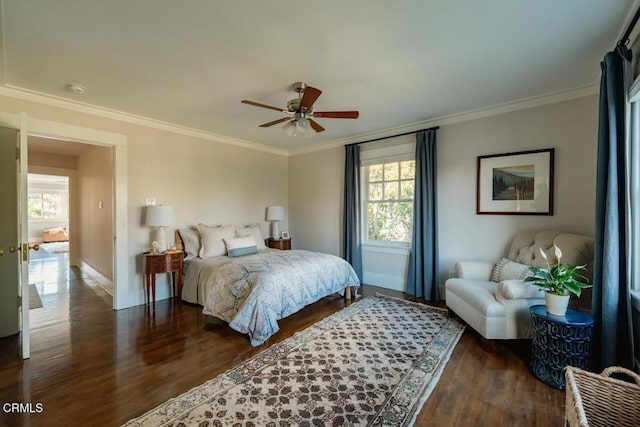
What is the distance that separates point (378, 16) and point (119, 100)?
3.12 meters

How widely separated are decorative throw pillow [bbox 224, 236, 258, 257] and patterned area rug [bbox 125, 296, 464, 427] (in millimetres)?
1717

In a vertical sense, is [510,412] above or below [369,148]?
below

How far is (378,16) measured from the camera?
6.28 ft

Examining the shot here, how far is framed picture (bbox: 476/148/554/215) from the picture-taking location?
3309mm

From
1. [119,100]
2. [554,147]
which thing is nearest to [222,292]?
[119,100]

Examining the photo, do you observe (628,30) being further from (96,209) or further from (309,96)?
(96,209)

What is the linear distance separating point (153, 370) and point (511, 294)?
3.17m

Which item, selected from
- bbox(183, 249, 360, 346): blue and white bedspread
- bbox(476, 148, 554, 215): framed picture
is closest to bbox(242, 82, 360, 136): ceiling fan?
bbox(183, 249, 360, 346): blue and white bedspread

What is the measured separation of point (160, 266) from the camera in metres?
3.77

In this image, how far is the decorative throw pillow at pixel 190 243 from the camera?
4.23 metres

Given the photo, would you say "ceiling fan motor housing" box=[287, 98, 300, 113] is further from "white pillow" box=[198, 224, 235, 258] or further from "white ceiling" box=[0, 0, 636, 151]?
"white pillow" box=[198, 224, 235, 258]

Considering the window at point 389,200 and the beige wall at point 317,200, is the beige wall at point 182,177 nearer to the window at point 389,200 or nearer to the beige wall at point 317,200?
the beige wall at point 317,200

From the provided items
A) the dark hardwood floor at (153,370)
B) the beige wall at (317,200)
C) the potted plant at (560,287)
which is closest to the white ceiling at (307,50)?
the potted plant at (560,287)

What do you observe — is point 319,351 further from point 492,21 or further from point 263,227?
point 263,227
